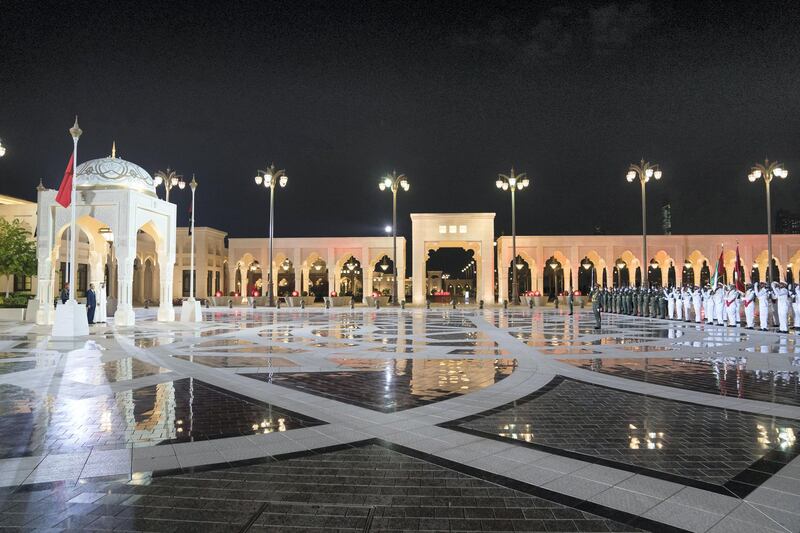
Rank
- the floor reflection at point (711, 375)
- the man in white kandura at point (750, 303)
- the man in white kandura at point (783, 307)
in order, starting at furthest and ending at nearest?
the man in white kandura at point (750, 303) → the man in white kandura at point (783, 307) → the floor reflection at point (711, 375)

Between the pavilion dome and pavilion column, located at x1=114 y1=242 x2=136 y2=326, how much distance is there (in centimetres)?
271

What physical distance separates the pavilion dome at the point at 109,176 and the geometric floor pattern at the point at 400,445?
42.8 ft

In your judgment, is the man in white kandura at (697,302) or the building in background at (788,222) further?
the building in background at (788,222)

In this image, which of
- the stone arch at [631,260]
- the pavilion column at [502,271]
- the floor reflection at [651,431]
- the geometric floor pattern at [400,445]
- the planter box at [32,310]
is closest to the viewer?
the geometric floor pattern at [400,445]

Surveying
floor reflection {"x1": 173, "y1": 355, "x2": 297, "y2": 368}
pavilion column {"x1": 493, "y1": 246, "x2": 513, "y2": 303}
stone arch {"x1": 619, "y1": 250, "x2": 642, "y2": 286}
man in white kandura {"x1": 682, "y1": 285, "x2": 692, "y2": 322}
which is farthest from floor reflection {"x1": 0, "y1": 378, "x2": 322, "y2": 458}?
stone arch {"x1": 619, "y1": 250, "x2": 642, "y2": 286}

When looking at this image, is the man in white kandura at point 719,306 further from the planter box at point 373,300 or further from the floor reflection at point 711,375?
the planter box at point 373,300

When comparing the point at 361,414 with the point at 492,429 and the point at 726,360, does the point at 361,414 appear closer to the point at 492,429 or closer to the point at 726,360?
the point at 492,429

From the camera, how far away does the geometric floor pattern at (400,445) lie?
11.9 feet

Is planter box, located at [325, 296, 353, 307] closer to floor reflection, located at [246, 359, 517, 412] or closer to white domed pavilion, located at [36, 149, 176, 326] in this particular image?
white domed pavilion, located at [36, 149, 176, 326]

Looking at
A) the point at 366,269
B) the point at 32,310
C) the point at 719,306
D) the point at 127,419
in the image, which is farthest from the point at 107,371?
the point at 366,269

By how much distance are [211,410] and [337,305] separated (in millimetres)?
41844

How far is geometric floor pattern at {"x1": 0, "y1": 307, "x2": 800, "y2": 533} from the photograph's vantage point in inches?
142

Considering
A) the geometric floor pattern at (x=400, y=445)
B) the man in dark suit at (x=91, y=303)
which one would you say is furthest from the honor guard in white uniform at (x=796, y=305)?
the man in dark suit at (x=91, y=303)

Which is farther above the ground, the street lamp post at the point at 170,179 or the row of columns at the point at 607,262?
the street lamp post at the point at 170,179
